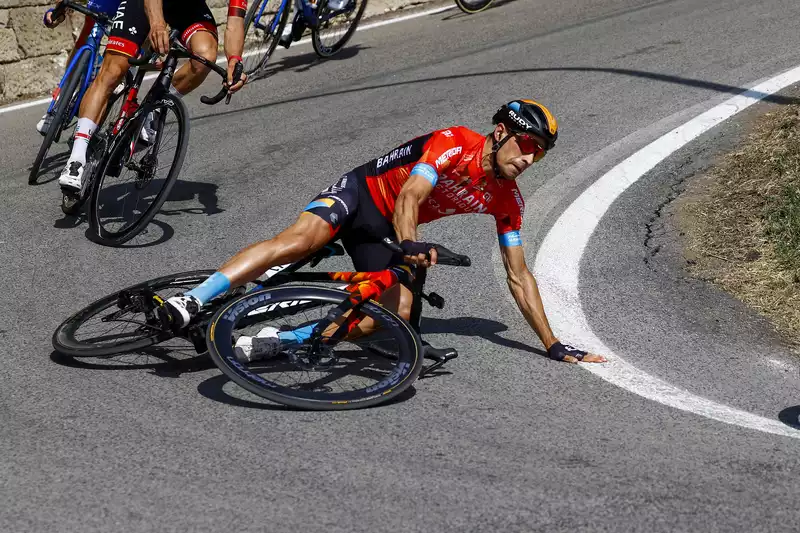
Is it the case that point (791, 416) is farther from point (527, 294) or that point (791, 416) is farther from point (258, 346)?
point (258, 346)

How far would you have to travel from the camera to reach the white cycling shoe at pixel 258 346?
4762 millimetres

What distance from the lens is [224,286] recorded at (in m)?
4.68

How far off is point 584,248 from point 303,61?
6.40 m

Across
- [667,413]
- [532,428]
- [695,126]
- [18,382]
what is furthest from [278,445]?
[695,126]

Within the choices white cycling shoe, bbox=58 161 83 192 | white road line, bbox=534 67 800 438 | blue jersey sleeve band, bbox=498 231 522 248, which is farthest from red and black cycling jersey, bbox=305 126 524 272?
white cycling shoe, bbox=58 161 83 192

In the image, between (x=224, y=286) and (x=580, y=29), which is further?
(x=580, y=29)

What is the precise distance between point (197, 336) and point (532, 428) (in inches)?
62.9

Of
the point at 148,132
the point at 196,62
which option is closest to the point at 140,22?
the point at 196,62

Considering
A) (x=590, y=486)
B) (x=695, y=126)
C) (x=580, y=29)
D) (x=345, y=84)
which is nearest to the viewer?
(x=590, y=486)

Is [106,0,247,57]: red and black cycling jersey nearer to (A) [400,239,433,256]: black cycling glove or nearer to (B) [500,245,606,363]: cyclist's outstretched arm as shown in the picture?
(B) [500,245,606,363]: cyclist's outstretched arm

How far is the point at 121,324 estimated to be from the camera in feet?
16.7

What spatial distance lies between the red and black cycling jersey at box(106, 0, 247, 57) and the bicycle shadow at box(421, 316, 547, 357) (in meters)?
2.63

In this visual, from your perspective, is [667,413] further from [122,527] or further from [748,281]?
[122,527]

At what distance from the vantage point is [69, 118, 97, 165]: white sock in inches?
258
